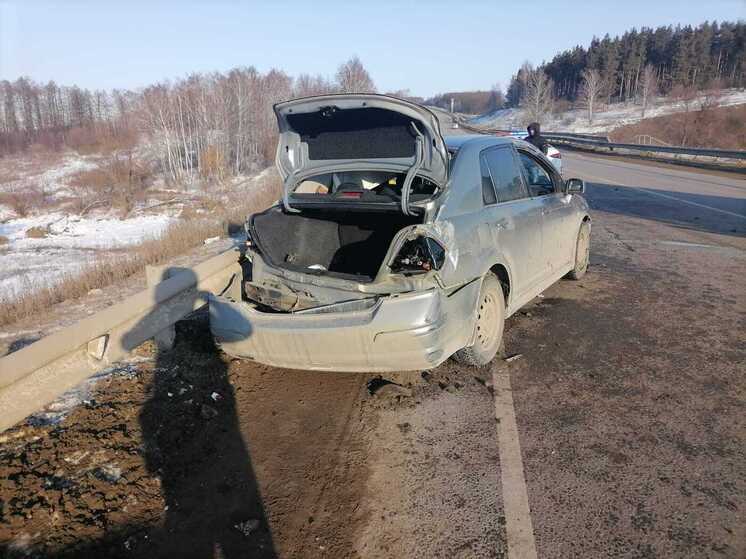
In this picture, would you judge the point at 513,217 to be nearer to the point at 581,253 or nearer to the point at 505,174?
the point at 505,174

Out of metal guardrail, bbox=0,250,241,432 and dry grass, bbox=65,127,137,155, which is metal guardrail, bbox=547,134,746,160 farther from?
dry grass, bbox=65,127,137,155

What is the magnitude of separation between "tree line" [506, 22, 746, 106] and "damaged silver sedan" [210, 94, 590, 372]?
96989 mm

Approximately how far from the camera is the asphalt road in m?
2.63

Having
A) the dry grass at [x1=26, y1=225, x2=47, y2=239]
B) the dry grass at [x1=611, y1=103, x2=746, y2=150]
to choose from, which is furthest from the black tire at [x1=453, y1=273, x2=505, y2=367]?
the dry grass at [x1=611, y1=103, x2=746, y2=150]

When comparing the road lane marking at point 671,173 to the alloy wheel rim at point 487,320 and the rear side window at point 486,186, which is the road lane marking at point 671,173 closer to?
the rear side window at point 486,186

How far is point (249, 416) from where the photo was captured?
151 inches

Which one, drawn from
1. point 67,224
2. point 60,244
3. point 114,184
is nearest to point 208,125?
point 114,184

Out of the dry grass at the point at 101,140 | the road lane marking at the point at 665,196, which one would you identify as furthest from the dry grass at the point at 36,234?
the dry grass at the point at 101,140

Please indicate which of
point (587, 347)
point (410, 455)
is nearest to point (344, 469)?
point (410, 455)

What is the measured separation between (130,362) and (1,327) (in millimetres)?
2770

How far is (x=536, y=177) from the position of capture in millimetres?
5824

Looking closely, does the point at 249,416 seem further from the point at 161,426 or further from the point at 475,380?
the point at 475,380

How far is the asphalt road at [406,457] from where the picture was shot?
8.63 ft

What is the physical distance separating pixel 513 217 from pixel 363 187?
1.38 metres
